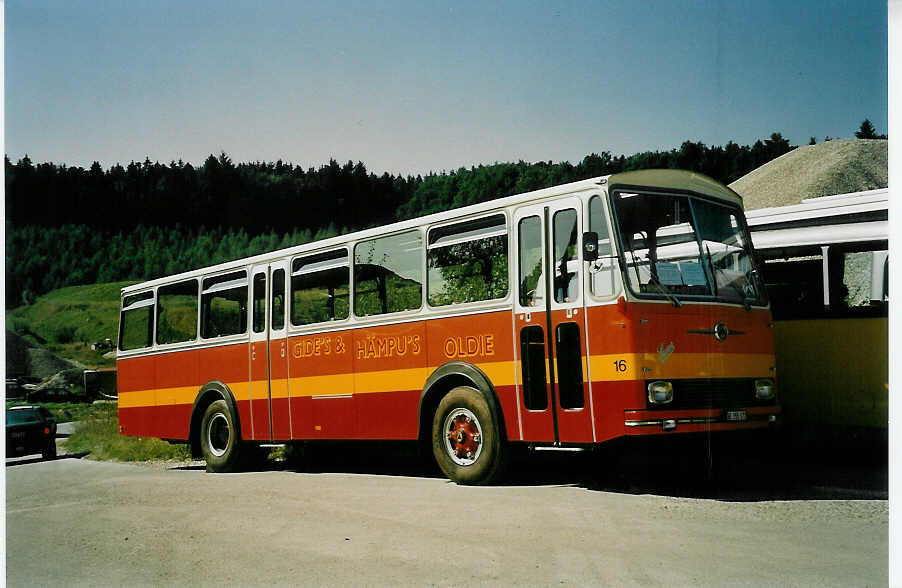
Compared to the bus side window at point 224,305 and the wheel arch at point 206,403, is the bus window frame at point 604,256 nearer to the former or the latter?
the bus side window at point 224,305

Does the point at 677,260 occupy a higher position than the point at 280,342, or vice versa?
the point at 677,260

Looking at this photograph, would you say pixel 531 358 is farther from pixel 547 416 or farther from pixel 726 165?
pixel 726 165

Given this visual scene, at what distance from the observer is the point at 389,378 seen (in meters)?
10.9

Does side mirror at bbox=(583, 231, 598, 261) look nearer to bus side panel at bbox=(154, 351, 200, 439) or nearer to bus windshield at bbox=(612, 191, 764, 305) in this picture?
bus windshield at bbox=(612, 191, 764, 305)

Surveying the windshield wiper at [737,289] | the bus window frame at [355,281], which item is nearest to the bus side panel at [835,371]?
the windshield wiper at [737,289]

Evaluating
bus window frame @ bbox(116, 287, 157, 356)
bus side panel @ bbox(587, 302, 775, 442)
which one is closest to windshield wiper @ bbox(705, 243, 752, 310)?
bus side panel @ bbox(587, 302, 775, 442)

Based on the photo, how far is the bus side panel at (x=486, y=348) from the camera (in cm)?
934

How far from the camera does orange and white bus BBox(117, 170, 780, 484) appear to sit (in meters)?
8.47

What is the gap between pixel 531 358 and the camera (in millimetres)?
9172

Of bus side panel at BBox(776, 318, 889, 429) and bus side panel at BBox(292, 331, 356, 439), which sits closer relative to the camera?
bus side panel at BBox(776, 318, 889, 429)

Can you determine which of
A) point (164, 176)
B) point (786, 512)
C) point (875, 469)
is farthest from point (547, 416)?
point (164, 176)

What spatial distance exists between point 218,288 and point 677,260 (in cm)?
753

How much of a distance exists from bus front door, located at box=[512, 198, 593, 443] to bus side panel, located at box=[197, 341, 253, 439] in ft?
17.5

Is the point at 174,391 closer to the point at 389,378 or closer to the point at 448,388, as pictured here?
the point at 389,378
